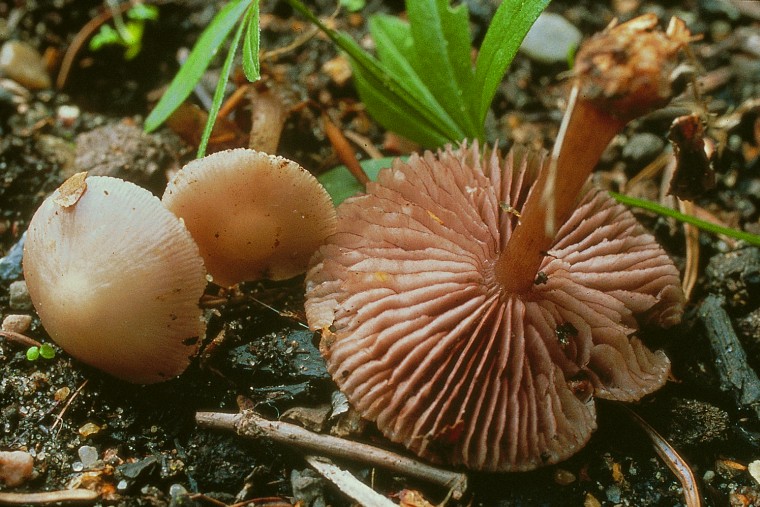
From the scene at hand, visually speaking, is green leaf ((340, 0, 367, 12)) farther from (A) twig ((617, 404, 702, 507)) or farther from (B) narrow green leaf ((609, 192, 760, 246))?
(A) twig ((617, 404, 702, 507))

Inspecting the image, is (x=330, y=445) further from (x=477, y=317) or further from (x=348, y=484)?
(x=477, y=317)

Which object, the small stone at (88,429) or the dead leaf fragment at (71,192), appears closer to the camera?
the dead leaf fragment at (71,192)

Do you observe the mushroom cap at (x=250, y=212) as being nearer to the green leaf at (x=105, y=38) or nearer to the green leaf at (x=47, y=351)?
the green leaf at (x=47, y=351)

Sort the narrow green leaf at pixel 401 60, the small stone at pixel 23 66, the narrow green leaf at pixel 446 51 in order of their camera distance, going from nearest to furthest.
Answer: the narrow green leaf at pixel 446 51 < the narrow green leaf at pixel 401 60 < the small stone at pixel 23 66

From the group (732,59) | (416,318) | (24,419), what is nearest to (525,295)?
(416,318)

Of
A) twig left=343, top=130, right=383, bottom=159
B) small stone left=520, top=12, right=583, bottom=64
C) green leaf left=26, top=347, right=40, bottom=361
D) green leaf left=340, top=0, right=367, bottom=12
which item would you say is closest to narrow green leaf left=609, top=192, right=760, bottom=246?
twig left=343, top=130, right=383, bottom=159

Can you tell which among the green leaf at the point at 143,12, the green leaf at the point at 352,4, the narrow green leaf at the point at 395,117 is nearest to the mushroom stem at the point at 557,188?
the narrow green leaf at the point at 395,117
